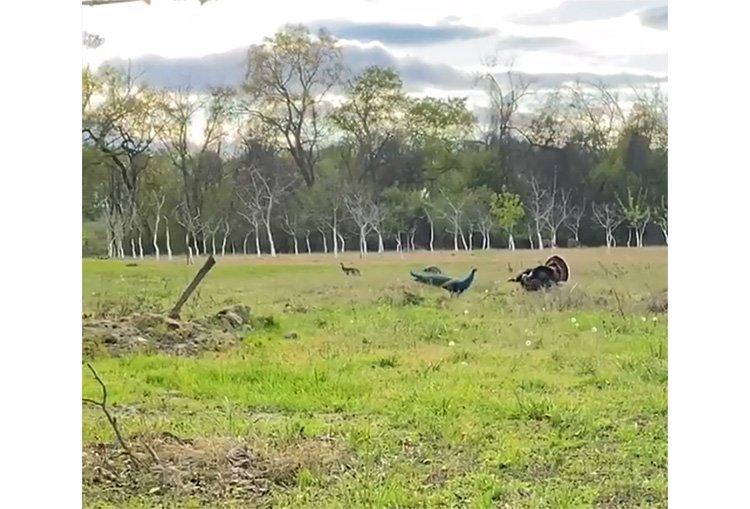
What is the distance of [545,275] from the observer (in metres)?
2.58

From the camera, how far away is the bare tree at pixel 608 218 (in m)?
2.56

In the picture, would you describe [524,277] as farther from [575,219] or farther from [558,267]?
[575,219]

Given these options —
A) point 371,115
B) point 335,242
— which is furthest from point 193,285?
point 371,115

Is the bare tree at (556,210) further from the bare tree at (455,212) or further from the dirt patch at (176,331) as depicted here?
the dirt patch at (176,331)

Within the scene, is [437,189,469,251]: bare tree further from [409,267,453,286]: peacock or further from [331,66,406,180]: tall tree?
[331,66,406,180]: tall tree

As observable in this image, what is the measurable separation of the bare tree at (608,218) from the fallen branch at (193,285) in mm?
998

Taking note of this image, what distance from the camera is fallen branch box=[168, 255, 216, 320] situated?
2572 mm

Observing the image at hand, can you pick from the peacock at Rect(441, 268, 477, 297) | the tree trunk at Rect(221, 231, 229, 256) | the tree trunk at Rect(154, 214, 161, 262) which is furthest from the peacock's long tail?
the tree trunk at Rect(154, 214, 161, 262)

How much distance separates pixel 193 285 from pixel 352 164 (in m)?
0.52

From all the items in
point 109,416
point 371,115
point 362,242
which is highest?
point 371,115

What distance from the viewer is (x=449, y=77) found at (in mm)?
2561
